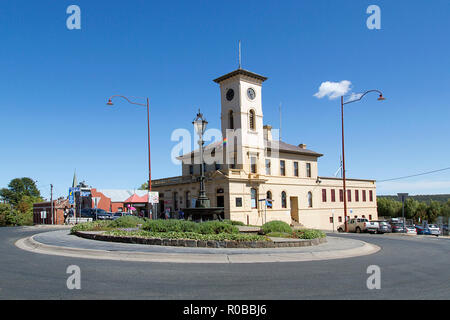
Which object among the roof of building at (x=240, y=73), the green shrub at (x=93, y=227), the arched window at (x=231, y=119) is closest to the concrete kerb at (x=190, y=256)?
the green shrub at (x=93, y=227)

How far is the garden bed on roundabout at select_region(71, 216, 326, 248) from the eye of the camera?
14102 mm

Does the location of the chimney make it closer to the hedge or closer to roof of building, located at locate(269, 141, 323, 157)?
roof of building, located at locate(269, 141, 323, 157)

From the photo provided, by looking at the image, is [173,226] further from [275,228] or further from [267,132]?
[267,132]

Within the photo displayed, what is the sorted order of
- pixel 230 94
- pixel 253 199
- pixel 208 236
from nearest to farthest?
1. pixel 208 236
2. pixel 253 199
3. pixel 230 94

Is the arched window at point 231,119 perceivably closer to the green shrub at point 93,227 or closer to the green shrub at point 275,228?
the green shrub at point 93,227

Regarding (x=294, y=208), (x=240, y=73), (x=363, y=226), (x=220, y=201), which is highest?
(x=240, y=73)

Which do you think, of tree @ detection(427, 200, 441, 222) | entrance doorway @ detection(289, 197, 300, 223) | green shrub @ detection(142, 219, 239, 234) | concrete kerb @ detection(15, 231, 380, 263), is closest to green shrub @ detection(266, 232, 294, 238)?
green shrub @ detection(142, 219, 239, 234)

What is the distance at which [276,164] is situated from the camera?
1741 inches

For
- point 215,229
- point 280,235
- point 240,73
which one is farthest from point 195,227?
point 240,73

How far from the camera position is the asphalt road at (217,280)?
715 centimetres

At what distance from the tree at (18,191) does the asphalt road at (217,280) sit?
4609 inches

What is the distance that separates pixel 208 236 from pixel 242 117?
92.6 ft

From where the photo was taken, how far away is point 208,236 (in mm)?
14547

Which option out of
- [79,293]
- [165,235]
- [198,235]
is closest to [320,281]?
[79,293]
